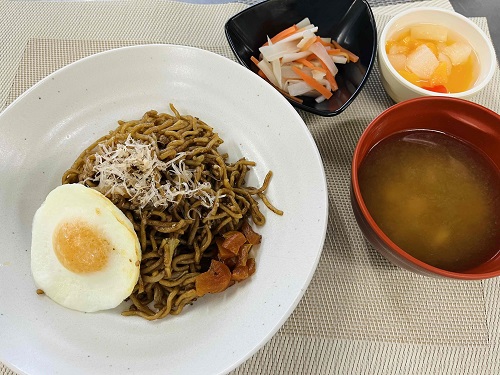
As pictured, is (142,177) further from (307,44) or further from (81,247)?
(307,44)

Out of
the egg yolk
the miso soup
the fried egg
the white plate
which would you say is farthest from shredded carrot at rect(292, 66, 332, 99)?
the egg yolk

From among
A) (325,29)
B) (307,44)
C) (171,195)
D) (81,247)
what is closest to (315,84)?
(307,44)

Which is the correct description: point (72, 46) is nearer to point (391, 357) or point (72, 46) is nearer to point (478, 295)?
point (391, 357)

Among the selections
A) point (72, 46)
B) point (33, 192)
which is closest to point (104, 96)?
point (33, 192)

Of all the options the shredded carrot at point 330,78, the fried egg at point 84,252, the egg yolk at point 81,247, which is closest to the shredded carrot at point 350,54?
the shredded carrot at point 330,78

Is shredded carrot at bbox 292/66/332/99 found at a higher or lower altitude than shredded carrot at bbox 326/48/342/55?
lower

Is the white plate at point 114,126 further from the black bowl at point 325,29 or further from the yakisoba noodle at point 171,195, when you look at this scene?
the black bowl at point 325,29

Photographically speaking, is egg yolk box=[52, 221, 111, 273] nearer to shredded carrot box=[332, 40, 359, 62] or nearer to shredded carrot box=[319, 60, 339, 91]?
shredded carrot box=[319, 60, 339, 91]
